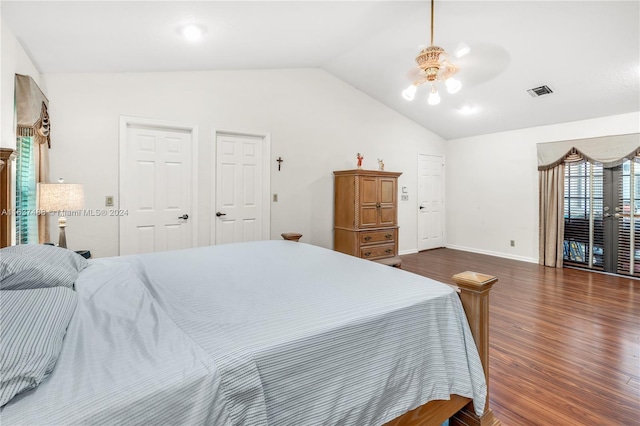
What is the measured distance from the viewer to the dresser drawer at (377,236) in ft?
15.3

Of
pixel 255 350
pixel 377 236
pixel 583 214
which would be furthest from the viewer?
pixel 583 214

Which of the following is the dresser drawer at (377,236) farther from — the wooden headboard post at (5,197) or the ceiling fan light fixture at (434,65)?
the wooden headboard post at (5,197)

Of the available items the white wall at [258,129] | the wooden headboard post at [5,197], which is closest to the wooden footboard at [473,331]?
the wooden headboard post at [5,197]

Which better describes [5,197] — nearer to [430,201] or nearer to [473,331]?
[473,331]

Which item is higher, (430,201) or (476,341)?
(430,201)

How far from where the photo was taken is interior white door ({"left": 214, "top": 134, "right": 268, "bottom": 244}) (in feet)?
13.5

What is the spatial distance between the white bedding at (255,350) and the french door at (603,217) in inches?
181

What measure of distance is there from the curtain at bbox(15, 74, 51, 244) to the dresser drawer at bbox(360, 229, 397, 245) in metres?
3.52

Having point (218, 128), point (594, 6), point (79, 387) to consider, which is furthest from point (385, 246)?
point (79, 387)

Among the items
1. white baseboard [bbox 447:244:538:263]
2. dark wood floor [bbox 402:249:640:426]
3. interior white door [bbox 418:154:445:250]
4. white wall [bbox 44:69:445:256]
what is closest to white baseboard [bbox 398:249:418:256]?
white wall [bbox 44:69:445:256]

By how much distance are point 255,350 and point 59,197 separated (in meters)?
2.38

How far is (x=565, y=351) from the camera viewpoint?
2.40m

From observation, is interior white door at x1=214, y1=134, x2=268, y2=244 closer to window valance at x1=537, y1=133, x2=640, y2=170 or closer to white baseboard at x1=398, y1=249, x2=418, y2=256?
white baseboard at x1=398, y1=249, x2=418, y2=256

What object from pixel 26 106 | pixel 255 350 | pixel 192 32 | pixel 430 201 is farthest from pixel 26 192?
pixel 430 201
